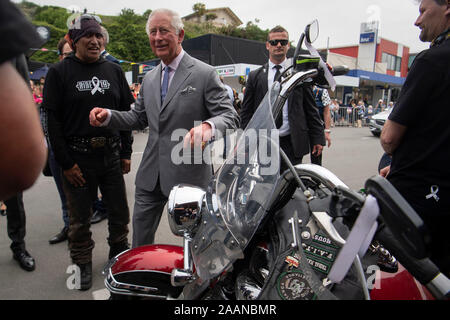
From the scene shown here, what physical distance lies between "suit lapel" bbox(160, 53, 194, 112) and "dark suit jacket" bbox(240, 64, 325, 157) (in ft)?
4.05

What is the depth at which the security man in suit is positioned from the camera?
121 inches

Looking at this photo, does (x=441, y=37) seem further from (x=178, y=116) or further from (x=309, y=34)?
(x=178, y=116)

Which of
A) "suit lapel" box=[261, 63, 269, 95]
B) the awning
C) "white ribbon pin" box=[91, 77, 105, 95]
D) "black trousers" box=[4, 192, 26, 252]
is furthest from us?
the awning

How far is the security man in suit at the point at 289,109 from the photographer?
3.08 m

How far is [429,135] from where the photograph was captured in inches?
52.9

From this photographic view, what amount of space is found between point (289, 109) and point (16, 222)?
271 centimetres

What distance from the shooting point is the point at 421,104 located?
4.40 ft

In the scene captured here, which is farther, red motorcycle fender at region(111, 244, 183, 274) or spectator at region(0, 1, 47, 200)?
red motorcycle fender at region(111, 244, 183, 274)

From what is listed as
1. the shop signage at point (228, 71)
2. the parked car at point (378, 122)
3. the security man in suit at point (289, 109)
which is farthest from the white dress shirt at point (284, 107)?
the shop signage at point (228, 71)

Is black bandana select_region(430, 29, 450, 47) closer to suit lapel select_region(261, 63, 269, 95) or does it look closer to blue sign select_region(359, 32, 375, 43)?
suit lapel select_region(261, 63, 269, 95)

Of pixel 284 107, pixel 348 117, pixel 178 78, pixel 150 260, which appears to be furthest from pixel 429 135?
pixel 348 117

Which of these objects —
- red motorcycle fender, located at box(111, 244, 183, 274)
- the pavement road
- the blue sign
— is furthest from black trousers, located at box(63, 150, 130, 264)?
the blue sign

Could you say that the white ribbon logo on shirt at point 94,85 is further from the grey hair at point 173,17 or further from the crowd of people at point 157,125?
the grey hair at point 173,17
